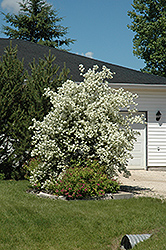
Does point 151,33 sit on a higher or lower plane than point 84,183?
higher

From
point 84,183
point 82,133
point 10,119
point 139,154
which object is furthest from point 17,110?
point 139,154

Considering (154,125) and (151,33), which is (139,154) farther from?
(151,33)

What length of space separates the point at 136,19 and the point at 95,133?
1987 centimetres

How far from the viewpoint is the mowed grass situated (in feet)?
16.0

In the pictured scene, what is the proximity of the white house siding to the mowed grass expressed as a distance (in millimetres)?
6830

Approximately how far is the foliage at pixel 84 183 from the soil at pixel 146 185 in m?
0.93

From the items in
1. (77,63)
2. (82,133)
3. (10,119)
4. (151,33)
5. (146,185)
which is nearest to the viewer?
(82,133)

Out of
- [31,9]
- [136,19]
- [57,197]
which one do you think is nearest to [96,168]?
[57,197]

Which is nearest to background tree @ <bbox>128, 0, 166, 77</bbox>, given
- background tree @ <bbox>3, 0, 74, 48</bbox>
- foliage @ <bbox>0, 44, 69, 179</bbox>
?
background tree @ <bbox>3, 0, 74, 48</bbox>

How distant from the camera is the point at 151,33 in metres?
24.2

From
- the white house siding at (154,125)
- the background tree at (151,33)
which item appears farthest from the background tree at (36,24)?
the white house siding at (154,125)

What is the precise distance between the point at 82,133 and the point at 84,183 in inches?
47.6

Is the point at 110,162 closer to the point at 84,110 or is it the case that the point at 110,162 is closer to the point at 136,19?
the point at 84,110

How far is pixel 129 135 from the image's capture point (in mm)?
8125
